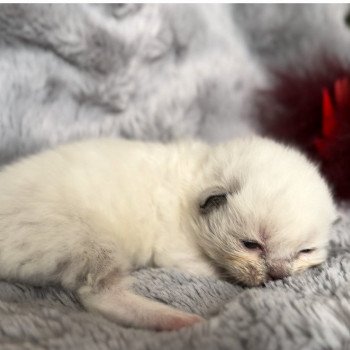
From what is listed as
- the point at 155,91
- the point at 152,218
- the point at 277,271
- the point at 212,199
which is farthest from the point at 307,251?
the point at 155,91

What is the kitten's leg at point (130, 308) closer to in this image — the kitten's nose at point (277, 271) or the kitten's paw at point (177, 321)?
the kitten's paw at point (177, 321)

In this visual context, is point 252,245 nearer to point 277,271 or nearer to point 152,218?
point 277,271

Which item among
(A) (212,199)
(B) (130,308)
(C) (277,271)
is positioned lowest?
(B) (130,308)

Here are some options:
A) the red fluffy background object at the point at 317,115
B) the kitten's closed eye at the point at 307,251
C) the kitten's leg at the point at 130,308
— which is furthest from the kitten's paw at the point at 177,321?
the red fluffy background object at the point at 317,115

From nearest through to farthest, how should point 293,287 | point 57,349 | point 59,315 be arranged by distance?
point 57,349, point 59,315, point 293,287

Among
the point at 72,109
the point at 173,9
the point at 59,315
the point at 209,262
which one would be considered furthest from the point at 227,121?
the point at 59,315

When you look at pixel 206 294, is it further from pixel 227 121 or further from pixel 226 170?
pixel 227 121
